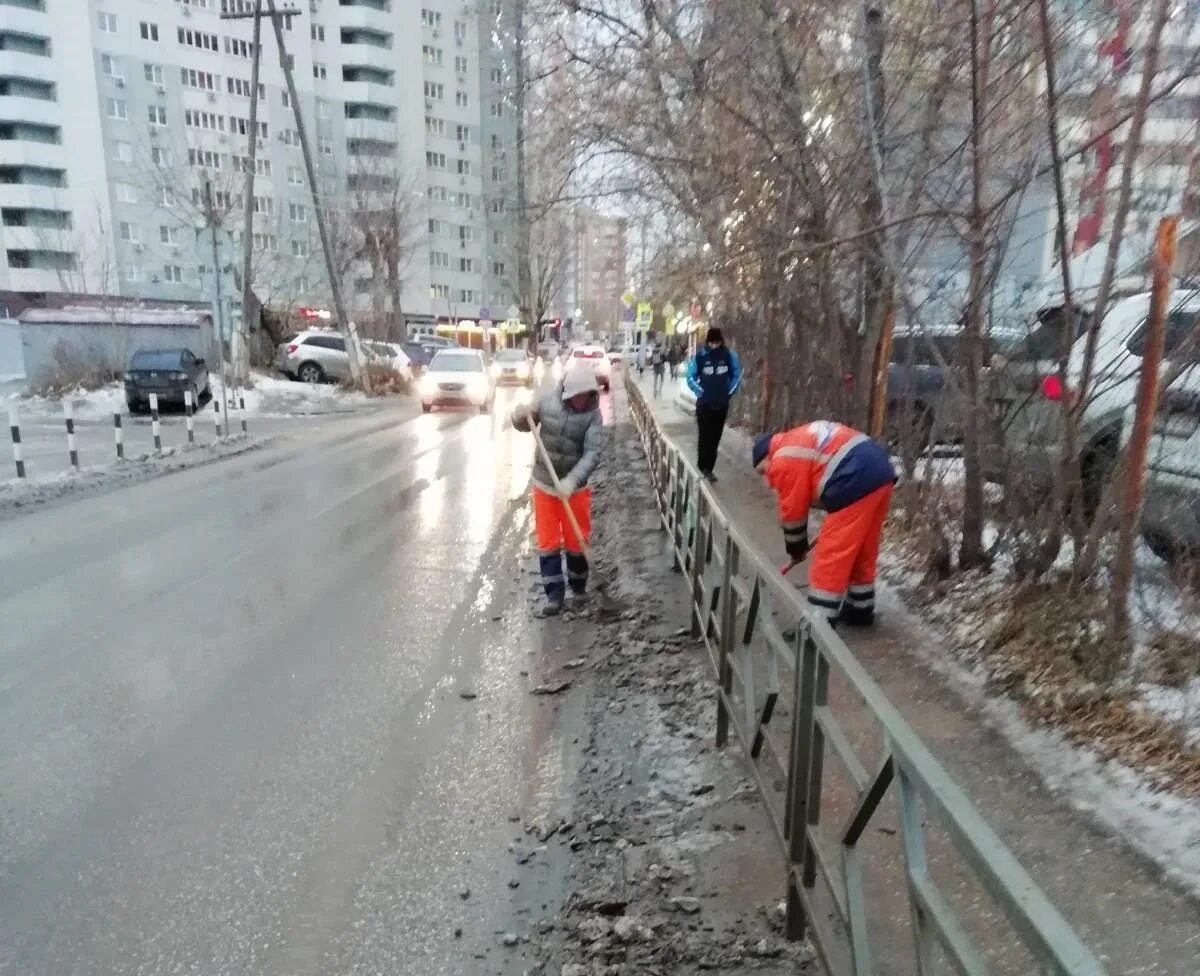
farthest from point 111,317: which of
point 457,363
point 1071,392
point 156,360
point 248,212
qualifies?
point 1071,392

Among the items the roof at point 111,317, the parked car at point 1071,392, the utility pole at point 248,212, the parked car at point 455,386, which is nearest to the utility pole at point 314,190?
the utility pole at point 248,212

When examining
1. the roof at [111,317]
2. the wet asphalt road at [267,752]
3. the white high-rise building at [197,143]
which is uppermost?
the white high-rise building at [197,143]

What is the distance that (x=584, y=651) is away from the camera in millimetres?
5590

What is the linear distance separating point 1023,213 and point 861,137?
1973mm

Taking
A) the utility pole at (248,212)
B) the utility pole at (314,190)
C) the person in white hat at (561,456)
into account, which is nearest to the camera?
the person in white hat at (561,456)

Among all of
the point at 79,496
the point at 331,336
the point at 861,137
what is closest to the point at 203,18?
the point at 331,336

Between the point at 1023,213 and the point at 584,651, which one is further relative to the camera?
the point at 584,651

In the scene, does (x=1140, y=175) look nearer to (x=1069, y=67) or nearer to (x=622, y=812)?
(x=1069, y=67)

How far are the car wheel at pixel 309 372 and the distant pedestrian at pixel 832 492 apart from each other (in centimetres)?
2829

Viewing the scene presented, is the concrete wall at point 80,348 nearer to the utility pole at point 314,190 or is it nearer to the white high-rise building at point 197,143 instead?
the utility pole at point 314,190

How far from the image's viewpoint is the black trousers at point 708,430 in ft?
32.8

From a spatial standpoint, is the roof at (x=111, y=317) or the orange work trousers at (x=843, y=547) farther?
the roof at (x=111, y=317)

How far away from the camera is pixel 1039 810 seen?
3219mm

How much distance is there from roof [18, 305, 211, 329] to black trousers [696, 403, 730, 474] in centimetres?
2123
